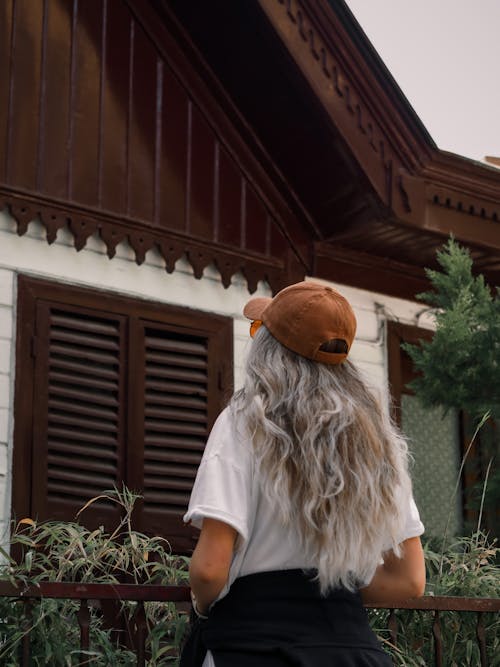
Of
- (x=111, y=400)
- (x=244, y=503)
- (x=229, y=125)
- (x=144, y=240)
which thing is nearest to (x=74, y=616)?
(x=244, y=503)

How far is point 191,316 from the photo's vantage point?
7195 mm

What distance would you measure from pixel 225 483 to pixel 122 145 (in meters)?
4.60

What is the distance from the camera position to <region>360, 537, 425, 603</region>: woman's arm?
2910 mm

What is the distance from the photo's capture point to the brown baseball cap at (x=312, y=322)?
2809 millimetres

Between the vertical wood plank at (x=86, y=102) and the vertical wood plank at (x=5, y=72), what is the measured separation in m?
0.41

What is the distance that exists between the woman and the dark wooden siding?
3910 millimetres

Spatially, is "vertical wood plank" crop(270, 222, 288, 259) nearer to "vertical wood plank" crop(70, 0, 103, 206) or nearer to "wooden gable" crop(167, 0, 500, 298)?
"wooden gable" crop(167, 0, 500, 298)

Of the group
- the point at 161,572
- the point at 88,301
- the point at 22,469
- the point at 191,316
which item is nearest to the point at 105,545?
the point at 161,572

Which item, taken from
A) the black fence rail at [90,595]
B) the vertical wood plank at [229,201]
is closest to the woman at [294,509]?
the black fence rail at [90,595]

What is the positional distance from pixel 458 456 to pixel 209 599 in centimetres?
638

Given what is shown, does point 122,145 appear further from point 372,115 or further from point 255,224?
point 372,115

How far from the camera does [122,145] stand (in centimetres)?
698

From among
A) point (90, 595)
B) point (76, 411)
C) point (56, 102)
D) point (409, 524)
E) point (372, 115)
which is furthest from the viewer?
point (372, 115)

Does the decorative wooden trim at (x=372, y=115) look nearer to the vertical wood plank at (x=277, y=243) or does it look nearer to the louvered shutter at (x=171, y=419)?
the vertical wood plank at (x=277, y=243)
